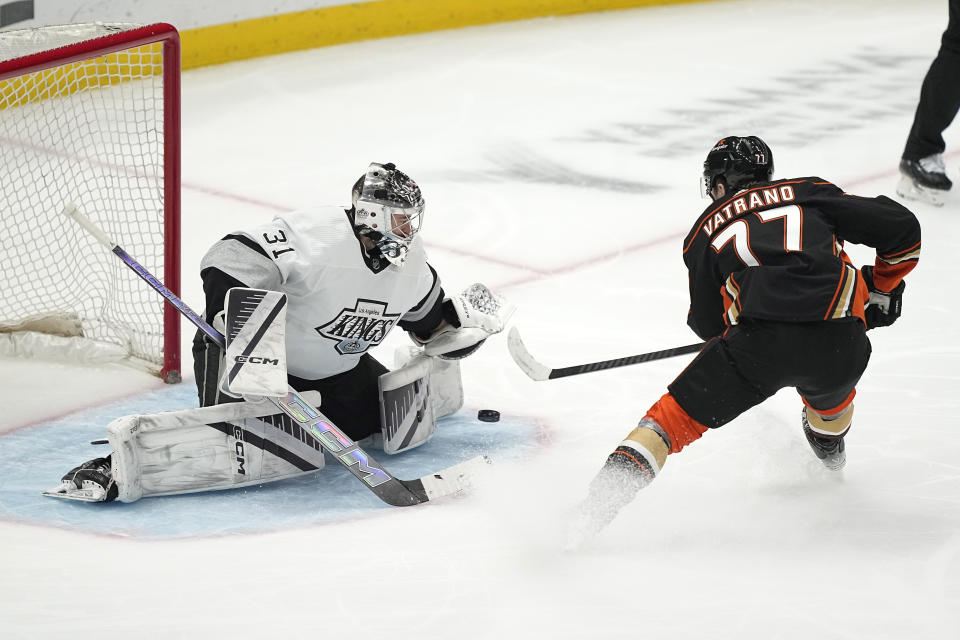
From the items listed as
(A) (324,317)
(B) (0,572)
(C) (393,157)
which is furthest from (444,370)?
(C) (393,157)

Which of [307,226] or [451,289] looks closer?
[307,226]

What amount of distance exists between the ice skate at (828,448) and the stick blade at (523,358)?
1.87 feet

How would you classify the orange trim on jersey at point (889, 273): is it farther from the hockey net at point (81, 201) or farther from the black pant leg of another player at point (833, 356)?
the hockey net at point (81, 201)

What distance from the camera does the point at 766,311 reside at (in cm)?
243

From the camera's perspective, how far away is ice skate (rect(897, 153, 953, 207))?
4.92 metres

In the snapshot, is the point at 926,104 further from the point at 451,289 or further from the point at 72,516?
the point at 72,516

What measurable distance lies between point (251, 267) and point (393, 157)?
2837 mm

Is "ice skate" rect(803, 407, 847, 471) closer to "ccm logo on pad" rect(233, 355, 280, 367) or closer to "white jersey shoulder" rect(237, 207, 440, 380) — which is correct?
"white jersey shoulder" rect(237, 207, 440, 380)

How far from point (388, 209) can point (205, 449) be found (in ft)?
2.04

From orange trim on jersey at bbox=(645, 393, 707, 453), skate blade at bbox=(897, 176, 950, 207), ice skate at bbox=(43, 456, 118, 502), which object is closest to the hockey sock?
orange trim on jersey at bbox=(645, 393, 707, 453)

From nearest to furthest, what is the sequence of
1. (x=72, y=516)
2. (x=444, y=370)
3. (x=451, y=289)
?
(x=72, y=516)
(x=444, y=370)
(x=451, y=289)

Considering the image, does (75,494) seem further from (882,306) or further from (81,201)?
(81,201)

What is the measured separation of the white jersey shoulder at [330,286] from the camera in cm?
273

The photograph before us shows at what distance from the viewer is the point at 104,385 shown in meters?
3.40
